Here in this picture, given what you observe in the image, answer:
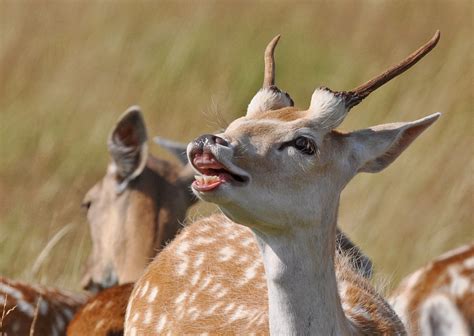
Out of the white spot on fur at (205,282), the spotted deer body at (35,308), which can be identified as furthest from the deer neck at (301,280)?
the spotted deer body at (35,308)

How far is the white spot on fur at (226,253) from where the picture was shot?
19.2 feet

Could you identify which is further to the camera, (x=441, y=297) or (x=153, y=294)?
(x=441, y=297)

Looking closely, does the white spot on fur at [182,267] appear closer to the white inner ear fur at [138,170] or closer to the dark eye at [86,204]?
the white inner ear fur at [138,170]

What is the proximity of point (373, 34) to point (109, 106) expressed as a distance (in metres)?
2.44

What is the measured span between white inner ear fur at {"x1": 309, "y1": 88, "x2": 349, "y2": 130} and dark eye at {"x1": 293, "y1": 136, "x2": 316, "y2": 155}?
0.08 m

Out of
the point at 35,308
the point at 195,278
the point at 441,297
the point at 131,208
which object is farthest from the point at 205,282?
the point at 131,208

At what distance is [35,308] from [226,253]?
→ 4.92 feet

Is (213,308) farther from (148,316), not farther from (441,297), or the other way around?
(441,297)

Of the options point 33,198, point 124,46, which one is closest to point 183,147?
point 33,198

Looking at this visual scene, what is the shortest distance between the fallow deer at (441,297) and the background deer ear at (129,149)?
157cm

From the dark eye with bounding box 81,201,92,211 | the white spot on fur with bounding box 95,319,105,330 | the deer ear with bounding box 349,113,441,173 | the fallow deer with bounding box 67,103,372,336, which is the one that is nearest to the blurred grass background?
the dark eye with bounding box 81,201,92,211

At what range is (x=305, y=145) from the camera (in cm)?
487


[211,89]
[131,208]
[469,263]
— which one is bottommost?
[469,263]

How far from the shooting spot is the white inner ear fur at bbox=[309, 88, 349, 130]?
494 centimetres
